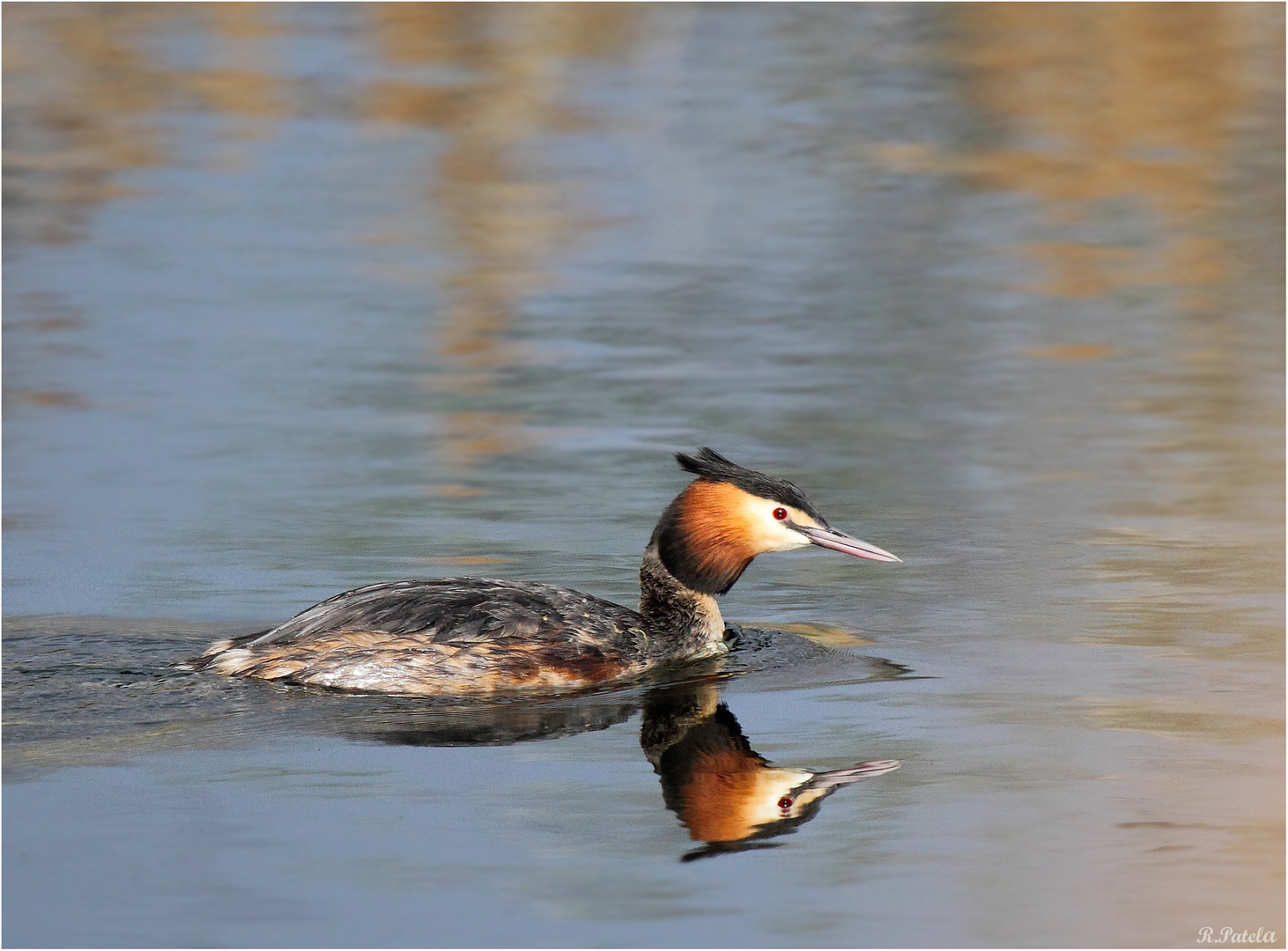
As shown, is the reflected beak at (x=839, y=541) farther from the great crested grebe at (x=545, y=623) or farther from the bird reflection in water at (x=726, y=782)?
the bird reflection in water at (x=726, y=782)

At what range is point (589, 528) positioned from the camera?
32.8 ft

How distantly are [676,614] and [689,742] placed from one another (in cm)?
141

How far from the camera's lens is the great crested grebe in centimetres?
793

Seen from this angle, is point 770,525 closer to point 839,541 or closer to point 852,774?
point 839,541

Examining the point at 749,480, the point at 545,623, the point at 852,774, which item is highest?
the point at 749,480

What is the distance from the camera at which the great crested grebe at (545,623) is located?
7926 mm

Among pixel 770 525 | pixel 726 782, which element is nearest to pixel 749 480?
pixel 770 525

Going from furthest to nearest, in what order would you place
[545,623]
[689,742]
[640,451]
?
[640,451], [545,623], [689,742]

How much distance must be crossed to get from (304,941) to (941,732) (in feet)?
8.92

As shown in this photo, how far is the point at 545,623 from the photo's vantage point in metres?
8.20

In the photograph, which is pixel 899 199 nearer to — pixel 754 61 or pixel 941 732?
pixel 754 61

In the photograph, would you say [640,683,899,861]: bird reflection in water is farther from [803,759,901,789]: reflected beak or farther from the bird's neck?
the bird's neck

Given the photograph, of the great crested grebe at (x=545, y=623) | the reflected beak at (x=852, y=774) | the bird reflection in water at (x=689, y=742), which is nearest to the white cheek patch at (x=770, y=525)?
the great crested grebe at (x=545, y=623)

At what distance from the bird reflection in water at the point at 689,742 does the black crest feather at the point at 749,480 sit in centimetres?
91
